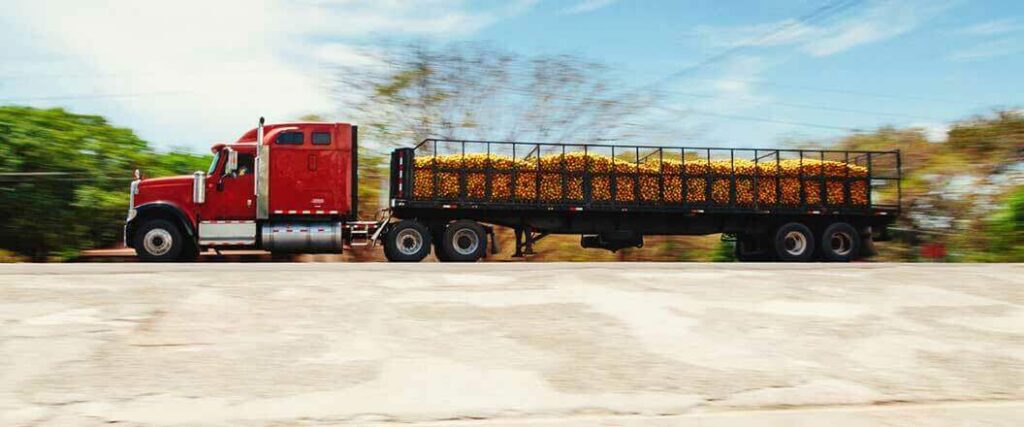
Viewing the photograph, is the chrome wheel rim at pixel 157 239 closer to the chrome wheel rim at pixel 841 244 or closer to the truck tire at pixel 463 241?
the truck tire at pixel 463 241

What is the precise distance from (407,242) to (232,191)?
3450mm

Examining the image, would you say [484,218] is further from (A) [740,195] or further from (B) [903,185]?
(B) [903,185]

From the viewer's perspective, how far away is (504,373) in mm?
5578

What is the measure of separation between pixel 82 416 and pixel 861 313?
268 inches

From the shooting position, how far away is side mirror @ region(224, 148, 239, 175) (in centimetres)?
1477

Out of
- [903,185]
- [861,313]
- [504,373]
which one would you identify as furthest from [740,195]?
[504,373]

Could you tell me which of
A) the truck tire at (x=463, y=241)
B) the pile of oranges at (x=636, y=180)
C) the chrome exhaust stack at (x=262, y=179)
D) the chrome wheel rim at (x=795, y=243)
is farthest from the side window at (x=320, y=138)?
the chrome wheel rim at (x=795, y=243)

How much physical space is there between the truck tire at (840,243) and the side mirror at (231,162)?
1213cm

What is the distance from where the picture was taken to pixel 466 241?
15711 millimetres

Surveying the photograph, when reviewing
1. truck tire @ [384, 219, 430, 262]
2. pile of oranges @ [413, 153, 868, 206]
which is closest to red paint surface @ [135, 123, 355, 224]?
truck tire @ [384, 219, 430, 262]

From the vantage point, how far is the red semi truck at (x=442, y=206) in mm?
14898

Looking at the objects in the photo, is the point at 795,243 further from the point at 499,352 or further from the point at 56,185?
the point at 56,185

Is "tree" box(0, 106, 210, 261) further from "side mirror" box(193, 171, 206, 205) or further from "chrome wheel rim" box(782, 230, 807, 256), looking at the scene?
"chrome wheel rim" box(782, 230, 807, 256)

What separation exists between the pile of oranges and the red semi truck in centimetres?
3
